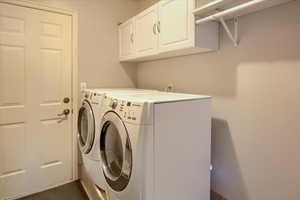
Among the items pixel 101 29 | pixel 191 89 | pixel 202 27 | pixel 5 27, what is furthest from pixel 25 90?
pixel 202 27

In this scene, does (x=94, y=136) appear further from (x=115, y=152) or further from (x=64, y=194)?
(x=64, y=194)

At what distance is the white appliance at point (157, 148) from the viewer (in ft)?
4.02

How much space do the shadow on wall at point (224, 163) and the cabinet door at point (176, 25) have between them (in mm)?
785

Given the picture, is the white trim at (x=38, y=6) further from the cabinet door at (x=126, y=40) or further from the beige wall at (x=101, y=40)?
the cabinet door at (x=126, y=40)

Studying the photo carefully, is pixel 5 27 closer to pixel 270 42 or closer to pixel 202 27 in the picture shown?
pixel 202 27

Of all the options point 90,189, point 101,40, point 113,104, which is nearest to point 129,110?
point 113,104

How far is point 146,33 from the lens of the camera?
2.20m

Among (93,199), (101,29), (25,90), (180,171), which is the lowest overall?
(93,199)

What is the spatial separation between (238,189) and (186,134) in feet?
2.36

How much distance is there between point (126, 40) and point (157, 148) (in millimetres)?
1819

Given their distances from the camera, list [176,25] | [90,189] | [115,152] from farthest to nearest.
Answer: [90,189] → [176,25] → [115,152]

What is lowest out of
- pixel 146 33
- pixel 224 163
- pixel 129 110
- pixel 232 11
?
pixel 224 163

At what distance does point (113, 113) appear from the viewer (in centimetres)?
149

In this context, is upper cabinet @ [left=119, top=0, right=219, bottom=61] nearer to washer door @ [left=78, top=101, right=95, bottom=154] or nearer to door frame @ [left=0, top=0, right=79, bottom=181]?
door frame @ [left=0, top=0, right=79, bottom=181]
